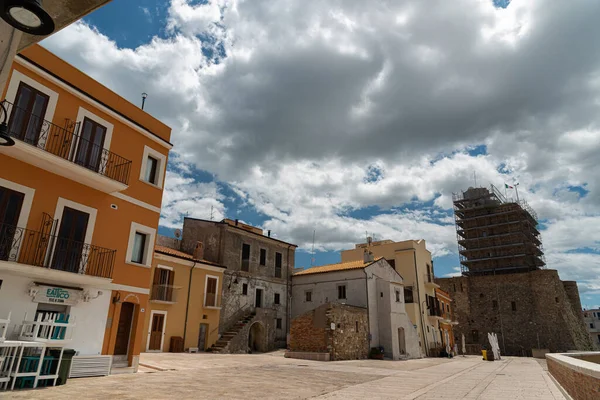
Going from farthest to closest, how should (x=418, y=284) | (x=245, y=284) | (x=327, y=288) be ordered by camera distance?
(x=418, y=284)
(x=327, y=288)
(x=245, y=284)

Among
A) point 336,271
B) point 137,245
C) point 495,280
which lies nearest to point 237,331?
point 336,271

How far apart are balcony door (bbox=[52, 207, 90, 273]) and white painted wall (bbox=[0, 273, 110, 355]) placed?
0.92m

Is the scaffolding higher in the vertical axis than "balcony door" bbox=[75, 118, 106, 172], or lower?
higher

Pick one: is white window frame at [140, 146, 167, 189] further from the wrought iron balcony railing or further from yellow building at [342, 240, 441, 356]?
yellow building at [342, 240, 441, 356]

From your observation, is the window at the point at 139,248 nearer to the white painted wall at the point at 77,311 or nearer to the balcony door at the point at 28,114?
the white painted wall at the point at 77,311

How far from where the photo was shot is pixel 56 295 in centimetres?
1088

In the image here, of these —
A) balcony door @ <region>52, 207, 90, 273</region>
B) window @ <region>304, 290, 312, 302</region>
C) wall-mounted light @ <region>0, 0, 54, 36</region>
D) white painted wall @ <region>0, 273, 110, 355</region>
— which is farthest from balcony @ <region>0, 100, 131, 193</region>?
window @ <region>304, 290, 312, 302</region>

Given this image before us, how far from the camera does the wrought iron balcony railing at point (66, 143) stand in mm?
10562

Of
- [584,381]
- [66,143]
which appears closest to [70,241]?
[66,143]

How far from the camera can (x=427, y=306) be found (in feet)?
122

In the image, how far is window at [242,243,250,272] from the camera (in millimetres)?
28969

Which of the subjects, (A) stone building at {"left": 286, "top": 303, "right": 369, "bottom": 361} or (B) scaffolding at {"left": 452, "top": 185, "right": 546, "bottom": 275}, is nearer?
(A) stone building at {"left": 286, "top": 303, "right": 369, "bottom": 361}

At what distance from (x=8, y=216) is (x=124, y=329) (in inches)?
213

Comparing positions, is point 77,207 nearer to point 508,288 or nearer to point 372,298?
point 372,298
